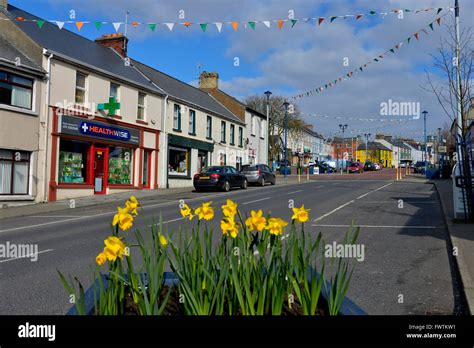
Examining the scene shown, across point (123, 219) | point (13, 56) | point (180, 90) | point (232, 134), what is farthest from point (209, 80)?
point (123, 219)

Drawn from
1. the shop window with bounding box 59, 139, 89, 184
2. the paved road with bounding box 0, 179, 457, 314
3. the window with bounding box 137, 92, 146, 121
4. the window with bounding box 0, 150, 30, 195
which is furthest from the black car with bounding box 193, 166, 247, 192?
the window with bounding box 0, 150, 30, 195

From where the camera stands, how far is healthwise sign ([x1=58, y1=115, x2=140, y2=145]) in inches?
721

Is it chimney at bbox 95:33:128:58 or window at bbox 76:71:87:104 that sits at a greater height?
chimney at bbox 95:33:128:58

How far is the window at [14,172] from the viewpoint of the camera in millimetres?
15727

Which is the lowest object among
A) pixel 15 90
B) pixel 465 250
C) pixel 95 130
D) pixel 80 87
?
pixel 465 250

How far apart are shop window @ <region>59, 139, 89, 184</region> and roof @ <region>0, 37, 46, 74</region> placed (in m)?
3.41

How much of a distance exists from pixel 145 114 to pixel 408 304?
21.4 meters

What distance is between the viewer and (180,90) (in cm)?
3056

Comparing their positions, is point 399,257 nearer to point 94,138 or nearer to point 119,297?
point 119,297

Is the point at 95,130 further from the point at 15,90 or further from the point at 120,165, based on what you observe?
the point at 15,90

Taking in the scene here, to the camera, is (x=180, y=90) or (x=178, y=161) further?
(x=180, y=90)

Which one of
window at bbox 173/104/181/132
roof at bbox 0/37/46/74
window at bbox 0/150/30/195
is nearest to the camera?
window at bbox 0/150/30/195

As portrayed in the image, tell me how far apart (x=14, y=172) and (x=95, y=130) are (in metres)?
4.70

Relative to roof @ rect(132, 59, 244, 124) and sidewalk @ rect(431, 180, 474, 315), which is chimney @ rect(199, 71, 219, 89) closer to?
roof @ rect(132, 59, 244, 124)
